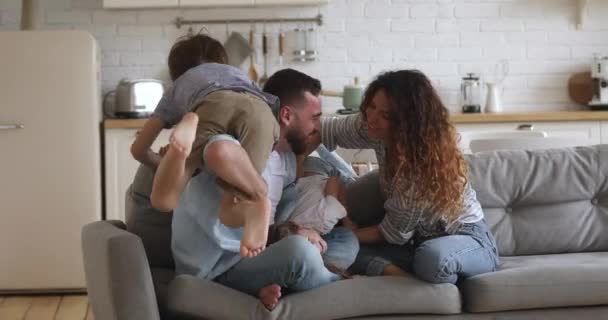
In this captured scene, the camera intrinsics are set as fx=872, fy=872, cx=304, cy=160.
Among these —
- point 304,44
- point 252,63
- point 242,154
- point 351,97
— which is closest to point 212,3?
point 252,63

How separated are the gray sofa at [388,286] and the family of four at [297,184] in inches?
2.4

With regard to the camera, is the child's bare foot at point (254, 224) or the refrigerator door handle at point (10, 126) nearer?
the child's bare foot at point (254, 224)

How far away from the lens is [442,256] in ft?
8.09

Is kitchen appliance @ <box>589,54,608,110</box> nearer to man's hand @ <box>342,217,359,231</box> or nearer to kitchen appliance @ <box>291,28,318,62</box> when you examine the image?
kitchen appliance @ <box>291,28,318,62</box>

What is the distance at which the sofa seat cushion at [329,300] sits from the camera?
234cm

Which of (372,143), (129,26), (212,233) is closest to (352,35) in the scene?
(129,26)

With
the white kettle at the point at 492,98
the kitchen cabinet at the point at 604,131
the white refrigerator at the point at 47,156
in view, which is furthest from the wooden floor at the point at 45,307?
the kitchen cabinet at the point at 604,131

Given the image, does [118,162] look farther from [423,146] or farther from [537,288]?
[537,288]

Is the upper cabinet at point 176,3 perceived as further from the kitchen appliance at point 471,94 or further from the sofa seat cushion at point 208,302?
the sofa seat cushion at point 208,302

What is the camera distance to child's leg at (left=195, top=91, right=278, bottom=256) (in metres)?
2.27

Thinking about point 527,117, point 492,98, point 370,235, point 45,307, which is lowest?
point 45,307

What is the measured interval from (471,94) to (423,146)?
292cm

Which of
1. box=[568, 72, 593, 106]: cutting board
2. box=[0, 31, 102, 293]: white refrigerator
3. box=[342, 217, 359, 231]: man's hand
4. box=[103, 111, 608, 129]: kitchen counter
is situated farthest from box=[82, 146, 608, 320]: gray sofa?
box=[568, 72, 593, 106]: cutting board

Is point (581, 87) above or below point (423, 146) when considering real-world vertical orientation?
above
